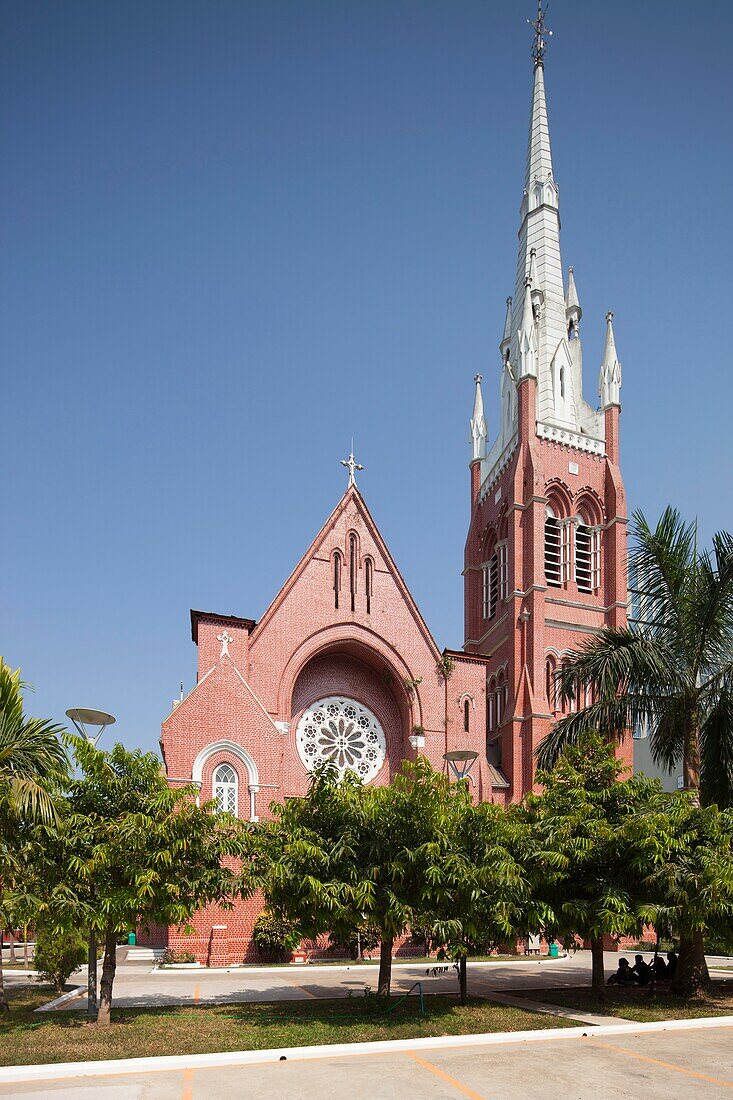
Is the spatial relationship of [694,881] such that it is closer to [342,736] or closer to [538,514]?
[342,736]

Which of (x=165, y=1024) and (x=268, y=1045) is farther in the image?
(x=165, y=1024)

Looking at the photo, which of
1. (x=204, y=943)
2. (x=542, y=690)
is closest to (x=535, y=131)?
(x=542, y=690)

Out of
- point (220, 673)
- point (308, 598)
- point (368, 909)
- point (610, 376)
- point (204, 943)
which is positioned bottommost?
point (204, 943)

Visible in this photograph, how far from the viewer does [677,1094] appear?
11656 millimetres

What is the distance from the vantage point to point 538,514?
4566cm

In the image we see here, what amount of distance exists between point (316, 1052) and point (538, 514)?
3413 centimetres

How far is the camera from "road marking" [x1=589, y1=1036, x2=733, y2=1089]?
12.3 meters

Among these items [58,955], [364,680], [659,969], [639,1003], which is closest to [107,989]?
[58,955]

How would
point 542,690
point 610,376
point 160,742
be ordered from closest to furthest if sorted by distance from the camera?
point 160,742 → point 542,690 → point 610,376

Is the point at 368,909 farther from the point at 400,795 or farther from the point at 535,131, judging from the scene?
the point at 535,131

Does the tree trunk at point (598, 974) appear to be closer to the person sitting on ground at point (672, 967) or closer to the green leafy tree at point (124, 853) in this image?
the person sitting on ground at point (672, 967)

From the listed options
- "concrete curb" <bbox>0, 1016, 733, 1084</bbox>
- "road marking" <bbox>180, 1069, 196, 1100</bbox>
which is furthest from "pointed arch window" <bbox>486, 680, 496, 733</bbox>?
"road marking" <bbox>180, 1069, 196, 1100</bbox>

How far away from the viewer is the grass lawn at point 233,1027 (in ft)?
45.3

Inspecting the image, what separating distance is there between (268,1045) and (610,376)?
139 feet
